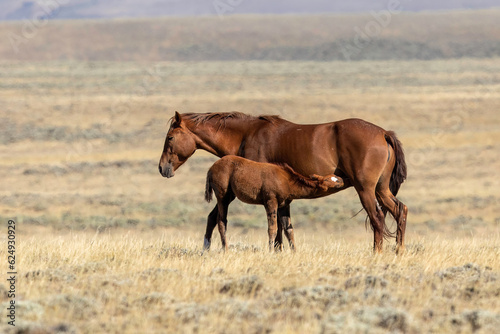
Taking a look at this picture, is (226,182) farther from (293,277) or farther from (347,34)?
(347,34)

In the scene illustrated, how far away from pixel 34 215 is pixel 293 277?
45.6 ft

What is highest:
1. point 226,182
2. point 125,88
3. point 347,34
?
point 347,34

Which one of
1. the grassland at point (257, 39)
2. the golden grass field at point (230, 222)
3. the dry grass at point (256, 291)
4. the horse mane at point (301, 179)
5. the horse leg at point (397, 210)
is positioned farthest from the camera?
the grassland at point (257, 39)

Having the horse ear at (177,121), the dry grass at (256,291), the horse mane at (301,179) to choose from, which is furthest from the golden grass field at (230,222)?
the horse ear at (177,121)

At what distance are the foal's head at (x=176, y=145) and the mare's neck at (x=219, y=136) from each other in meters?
0.10

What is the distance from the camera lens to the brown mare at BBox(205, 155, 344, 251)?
8.12 m

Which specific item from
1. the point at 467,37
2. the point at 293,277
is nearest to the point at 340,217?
the point at 293,277

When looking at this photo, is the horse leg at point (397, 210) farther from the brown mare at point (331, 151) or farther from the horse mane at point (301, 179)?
the horse mane at point (301, 179)

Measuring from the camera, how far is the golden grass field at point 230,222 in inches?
210

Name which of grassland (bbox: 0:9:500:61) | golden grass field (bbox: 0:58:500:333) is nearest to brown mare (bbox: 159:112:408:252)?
golden grass field (bbox: 0:58:500:333)

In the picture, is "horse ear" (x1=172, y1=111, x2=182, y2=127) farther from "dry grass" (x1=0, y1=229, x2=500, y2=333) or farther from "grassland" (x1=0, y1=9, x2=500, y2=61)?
"grassland" (x1=0, y1=9, x2=500, y2=61)

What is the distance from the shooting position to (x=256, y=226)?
58.5 feet

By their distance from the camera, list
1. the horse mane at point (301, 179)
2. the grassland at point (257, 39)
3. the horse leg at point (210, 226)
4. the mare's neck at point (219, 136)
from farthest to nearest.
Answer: the grassland at point (257, 39) < the mare's neck at point (219, 136) < the horse leg at point (210, 226) < the horse mane at point (301, 179)

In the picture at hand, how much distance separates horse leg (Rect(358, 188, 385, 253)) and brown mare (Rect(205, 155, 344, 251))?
12.9 inches
